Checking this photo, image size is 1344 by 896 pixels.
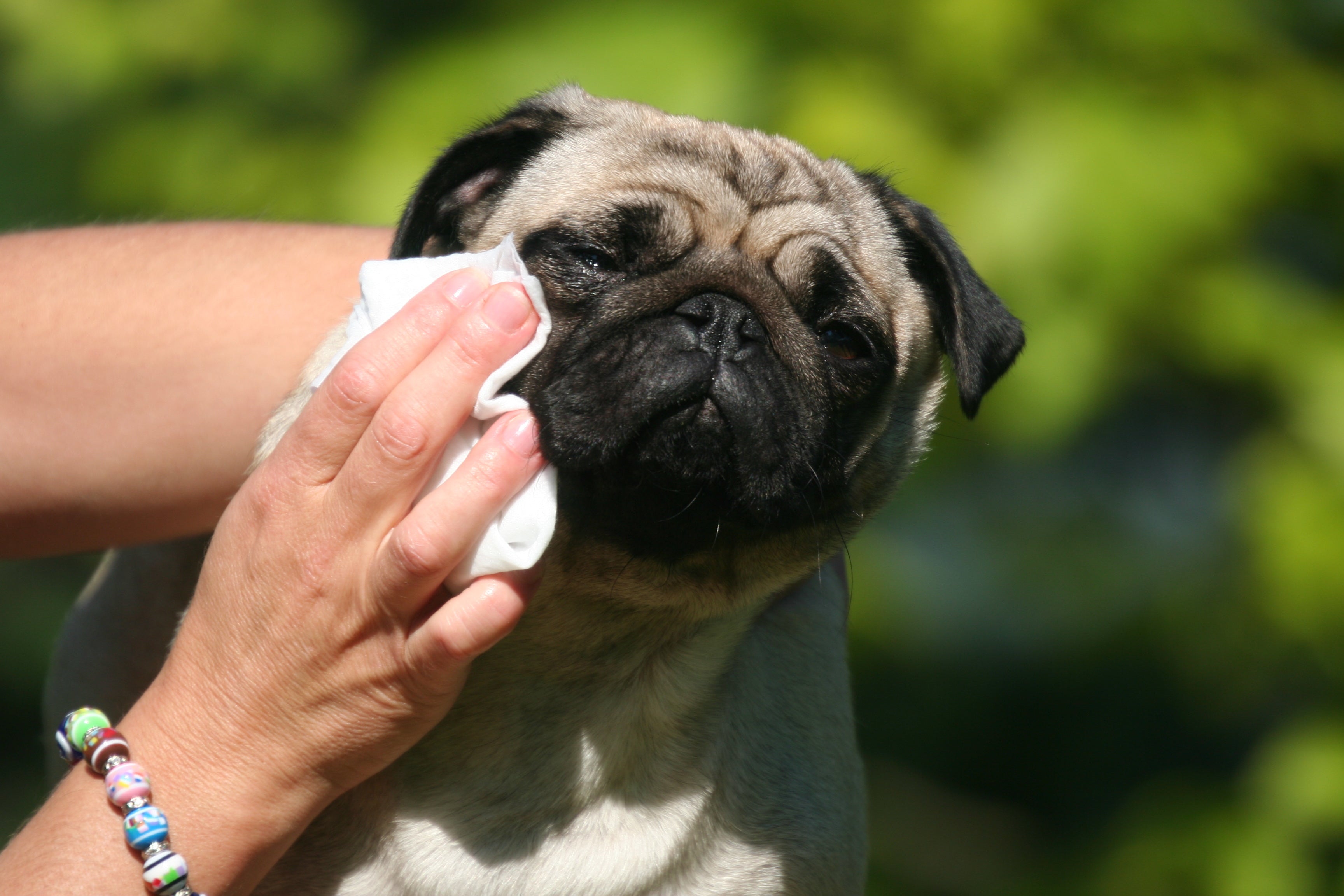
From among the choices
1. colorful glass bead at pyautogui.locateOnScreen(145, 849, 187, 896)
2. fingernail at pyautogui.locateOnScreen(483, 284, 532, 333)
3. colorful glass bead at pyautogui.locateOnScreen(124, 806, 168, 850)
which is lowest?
colorful glass bead at pyautogui.locateOnScreen(145, 849, 187, 896)

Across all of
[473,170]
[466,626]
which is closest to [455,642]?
[466,626]

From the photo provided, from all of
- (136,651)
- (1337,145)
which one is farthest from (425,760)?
(1337,145)

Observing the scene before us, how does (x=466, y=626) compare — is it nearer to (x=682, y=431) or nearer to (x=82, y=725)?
(x=682, y=431)

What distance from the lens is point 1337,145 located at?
2.52 meters

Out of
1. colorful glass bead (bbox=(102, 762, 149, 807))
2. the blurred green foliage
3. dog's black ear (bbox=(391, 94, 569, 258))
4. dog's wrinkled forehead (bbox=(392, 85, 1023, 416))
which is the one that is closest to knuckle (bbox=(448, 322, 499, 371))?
dog's wrinkled forehead (bbox=(392, 85, 1023, 416))

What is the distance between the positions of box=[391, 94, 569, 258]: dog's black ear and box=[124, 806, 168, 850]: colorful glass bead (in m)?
0.85

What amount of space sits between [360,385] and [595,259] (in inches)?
19.6

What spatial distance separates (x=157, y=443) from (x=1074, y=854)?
2963 millimetres

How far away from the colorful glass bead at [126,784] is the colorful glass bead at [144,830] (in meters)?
0.02

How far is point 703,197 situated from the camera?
1.87 meters

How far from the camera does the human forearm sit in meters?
1.72

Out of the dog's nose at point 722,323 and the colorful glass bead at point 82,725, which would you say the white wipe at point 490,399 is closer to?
the dog's nose at point 722,323

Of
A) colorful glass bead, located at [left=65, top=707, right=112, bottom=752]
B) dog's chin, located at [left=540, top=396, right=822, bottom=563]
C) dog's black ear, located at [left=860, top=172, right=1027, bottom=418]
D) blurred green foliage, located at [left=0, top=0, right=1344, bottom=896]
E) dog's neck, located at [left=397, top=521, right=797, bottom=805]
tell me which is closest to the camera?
colorful glass bead, located at [left=65, top=707, right=112, bottom=752]

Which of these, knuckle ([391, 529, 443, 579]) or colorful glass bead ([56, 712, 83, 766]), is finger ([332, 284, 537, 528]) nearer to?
knuckle ([391, 529, 443, 579])
